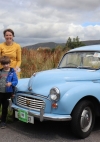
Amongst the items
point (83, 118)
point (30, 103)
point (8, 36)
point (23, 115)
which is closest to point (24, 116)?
point (23, 115)

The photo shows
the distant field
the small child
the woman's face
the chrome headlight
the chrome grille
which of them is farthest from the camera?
the distant field

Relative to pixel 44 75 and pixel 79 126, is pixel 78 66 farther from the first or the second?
pixel 79 126

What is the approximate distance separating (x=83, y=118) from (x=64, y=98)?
568 millimetres

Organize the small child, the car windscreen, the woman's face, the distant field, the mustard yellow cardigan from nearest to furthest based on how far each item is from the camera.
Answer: the small child < the car windscreen < the woman's face < the mustard yellow cardigan < the distant field

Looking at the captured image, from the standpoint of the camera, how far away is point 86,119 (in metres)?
4.36

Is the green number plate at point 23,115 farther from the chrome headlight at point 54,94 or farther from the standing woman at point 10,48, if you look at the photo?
the standing woman at point 10,48

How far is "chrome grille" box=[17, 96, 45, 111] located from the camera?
4.28m

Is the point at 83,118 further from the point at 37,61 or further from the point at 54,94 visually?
the point at 37,61

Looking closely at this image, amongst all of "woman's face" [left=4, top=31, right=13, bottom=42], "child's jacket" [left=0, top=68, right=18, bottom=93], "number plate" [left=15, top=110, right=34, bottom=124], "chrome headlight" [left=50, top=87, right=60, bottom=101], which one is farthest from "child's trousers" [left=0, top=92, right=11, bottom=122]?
"woman's face" [left=4, top=31, right=13, bottom=42]

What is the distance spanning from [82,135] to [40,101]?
97cm

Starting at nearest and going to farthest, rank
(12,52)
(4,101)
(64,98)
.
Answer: (64,98), (4,101), (12,52)

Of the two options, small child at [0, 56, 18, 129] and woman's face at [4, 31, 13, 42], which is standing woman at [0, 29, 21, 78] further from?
small child at [0, 56, 18, 129]

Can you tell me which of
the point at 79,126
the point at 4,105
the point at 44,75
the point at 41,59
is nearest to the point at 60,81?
the point at 44,75

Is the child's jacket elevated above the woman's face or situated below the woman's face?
below
